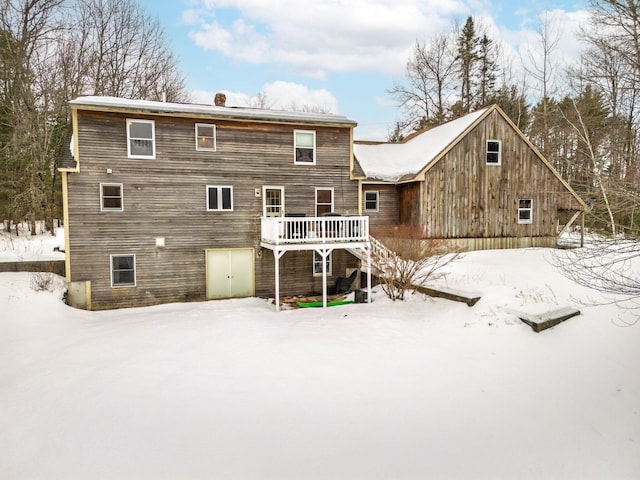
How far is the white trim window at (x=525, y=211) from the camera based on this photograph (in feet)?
64.5

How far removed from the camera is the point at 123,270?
45.5 ft

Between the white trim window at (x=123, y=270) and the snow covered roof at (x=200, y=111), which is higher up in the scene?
the snow covered roof at (x=200, y=111)

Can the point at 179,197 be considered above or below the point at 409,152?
below

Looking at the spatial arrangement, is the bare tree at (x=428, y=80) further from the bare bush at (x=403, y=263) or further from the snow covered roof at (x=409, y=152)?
the bare bush at (x=403, y=263)

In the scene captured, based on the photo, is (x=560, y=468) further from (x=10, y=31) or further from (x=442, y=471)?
(x=10, y=31)

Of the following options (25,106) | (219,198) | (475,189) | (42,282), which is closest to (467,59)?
(475,189)

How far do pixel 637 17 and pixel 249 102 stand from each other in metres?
→ 33.2

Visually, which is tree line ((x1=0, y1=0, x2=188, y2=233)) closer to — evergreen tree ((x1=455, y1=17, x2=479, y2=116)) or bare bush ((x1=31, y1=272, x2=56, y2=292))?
bare bush ((x1=31, y1=272, x2=56, y2=292))

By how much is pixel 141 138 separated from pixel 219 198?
141 inches

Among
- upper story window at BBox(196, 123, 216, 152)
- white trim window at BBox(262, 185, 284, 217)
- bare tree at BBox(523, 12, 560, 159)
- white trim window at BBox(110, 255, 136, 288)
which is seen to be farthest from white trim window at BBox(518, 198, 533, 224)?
white trim window at BBox(110, 255, 136, 288)

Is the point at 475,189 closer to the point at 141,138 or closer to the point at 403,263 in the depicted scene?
the point at 403,263

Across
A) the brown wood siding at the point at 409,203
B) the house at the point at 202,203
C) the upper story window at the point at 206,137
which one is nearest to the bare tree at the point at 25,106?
the house at the point at 202,203

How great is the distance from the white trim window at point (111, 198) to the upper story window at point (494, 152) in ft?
56.3

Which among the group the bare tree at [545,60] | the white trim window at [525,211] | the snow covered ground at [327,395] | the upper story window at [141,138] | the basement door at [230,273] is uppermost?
the bare tree at [545,60]
